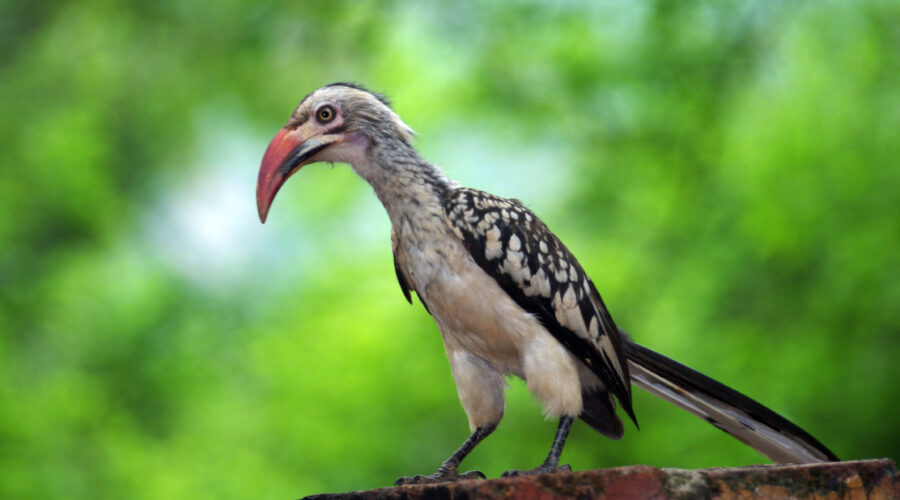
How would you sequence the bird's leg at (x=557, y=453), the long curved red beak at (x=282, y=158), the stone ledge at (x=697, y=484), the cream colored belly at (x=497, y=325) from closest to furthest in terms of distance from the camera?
the stone ledge at (x=697, y=484) < the bird's leg at (x=557, y=453) < the cream colored belly at (x=497, y=325) < the long curved red beak at (x=282, y=158)

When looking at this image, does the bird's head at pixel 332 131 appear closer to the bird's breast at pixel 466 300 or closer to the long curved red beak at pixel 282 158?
the long curved red beak at pixel 282 158

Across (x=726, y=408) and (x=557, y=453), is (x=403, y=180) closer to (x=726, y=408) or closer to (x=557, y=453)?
(x=557, y=453)

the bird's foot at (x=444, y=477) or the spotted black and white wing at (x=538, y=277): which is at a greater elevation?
the spotted black and white wing at (x=538, y=277)

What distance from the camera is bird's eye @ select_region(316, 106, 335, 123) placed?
321cm

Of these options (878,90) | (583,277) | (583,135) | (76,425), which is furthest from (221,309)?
(878,90)

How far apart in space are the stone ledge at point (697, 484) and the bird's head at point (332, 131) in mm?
1428

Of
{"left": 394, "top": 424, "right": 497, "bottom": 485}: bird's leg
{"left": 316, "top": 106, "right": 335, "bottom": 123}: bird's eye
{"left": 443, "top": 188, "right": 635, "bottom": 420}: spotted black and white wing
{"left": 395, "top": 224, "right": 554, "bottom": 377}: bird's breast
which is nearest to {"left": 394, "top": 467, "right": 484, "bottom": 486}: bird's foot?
{"left": 394, "top": 424, "right": 497, "bottom": 485}: bird's leg

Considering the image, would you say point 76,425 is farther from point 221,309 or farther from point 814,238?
point 814,238

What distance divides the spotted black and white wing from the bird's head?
1.19 ft

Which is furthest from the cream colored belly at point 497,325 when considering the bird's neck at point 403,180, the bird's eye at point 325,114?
the bird's eye at point 325,114

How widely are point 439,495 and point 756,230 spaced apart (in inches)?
215

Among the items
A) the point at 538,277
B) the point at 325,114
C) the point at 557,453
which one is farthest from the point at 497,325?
the point at 325,114

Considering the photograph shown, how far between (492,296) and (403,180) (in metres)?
0.55

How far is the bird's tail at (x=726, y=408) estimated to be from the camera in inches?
116
